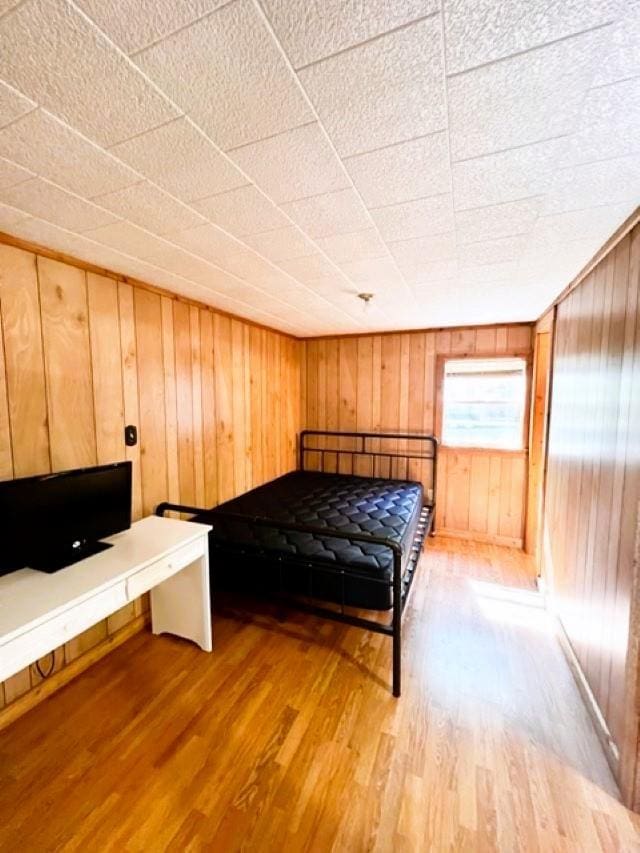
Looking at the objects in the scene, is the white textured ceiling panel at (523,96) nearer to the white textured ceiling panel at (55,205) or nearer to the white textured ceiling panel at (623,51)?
the white textured ceiling panel at (623,51)

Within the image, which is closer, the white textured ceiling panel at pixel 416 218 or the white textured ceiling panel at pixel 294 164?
the white textured ceiling panel at pixel 294 164

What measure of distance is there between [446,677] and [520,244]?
89.2 inches

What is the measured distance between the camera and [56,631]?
1316 mm

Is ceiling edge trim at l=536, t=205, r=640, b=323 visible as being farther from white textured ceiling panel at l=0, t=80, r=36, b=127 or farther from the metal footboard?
white textured ceiling panel at l=0, t=80, r=36, b=127

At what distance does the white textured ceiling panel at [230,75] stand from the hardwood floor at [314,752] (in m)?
2.22

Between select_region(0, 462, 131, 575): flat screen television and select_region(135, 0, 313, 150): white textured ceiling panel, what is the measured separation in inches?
59.8

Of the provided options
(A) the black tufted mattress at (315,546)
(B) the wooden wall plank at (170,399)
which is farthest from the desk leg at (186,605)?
(B) the wooden wall plank at (170,399)

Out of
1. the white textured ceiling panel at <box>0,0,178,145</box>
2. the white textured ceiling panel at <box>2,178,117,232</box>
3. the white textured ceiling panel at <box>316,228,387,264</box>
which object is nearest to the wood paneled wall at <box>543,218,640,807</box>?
the white textured ceiling panel at <box>316,228,387,264</box>

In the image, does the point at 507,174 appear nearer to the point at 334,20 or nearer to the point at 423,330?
the point at 334,20

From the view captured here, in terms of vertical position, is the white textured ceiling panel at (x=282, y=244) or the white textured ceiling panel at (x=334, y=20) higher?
the white textured ceiling panel at (x=282, y=244)

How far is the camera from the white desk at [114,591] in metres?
1.25

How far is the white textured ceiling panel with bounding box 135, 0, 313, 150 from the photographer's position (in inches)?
28.3

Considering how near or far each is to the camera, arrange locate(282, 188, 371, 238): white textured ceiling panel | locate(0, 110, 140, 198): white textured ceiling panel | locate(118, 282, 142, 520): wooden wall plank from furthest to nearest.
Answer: locate(118, 282, 142, 520): wooden wall plank, locate(282, 188, 371, 238): white textured ceiling panel, locate(0, 110, 140, 198): white textured ceiling panel

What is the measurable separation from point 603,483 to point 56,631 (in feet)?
7.76
